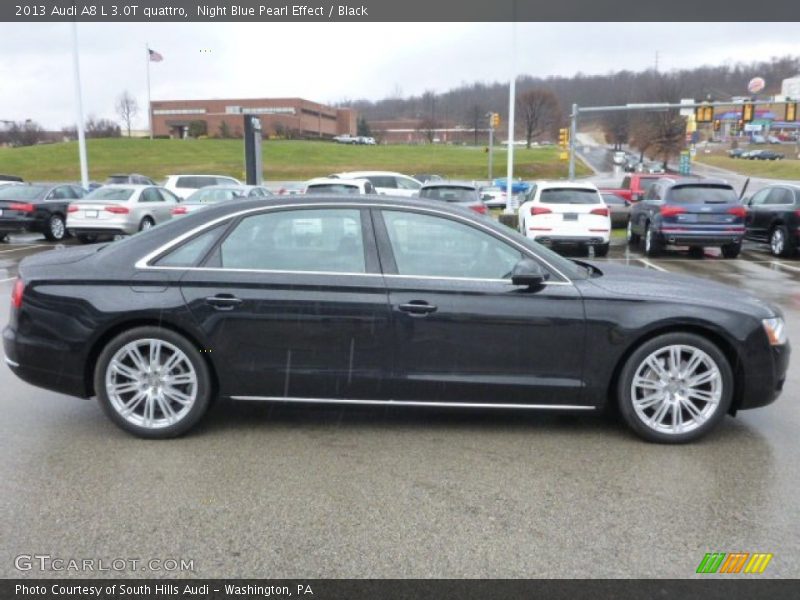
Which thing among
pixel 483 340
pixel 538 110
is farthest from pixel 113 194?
pixel 538 110

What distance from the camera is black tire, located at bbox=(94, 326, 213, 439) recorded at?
4387 mm

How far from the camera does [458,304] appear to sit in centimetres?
435

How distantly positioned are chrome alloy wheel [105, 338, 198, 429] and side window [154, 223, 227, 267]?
51 centimetres

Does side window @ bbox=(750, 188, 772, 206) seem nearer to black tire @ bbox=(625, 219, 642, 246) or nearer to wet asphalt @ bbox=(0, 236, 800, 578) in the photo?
black tire @ bbox=(625, 219, 642, 246)

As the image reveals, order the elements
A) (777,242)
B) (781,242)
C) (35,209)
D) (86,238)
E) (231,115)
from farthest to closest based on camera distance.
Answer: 1. (231,115)
2. (35,209)
3. (86,238)
4. (777,242)
5. (781,242)

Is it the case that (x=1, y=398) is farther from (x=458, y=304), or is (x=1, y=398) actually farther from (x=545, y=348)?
(x=545, y=348)

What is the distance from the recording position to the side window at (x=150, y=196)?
1754cm

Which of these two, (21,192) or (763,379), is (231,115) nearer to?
(21,192)

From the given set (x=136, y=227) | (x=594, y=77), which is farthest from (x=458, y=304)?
(x=594, y=77)

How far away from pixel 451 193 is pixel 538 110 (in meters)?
98.1

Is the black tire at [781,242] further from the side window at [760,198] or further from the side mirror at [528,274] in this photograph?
the side mirror at [528,274]

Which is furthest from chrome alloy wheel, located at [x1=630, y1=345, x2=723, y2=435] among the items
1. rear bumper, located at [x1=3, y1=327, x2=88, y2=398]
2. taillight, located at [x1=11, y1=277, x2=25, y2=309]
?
taillight, located at [x1=11, y1=277, x2=25, y2=309]

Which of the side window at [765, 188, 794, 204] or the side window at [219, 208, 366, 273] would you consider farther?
the side window at [765, 188, 794, 204]

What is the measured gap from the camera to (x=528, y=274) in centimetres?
432
